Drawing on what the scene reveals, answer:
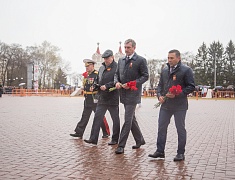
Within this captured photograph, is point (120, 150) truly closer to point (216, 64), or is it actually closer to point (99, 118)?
point (99, 118)

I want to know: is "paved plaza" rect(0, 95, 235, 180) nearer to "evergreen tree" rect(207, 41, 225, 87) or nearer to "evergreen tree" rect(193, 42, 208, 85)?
"evergreen tree" rect(207, 41, 225, 87)

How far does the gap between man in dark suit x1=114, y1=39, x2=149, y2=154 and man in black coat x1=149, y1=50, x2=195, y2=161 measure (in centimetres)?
56

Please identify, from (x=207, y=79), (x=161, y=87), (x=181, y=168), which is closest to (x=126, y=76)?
(x=161, y=87)

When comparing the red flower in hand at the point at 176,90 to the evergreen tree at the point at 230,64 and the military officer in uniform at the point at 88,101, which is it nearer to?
the military officer in uniform at the point at 88,101

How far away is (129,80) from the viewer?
6.57 m

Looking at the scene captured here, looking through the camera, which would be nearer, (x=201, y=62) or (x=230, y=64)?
(x=230, y=64)

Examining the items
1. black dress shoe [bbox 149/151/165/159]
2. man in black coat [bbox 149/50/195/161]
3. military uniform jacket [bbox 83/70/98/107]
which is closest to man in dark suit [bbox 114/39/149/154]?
man in black coat [bbox 149/50/195/161]

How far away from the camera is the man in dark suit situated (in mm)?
6430

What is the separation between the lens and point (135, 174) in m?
4.86

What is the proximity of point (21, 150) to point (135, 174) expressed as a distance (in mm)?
2621

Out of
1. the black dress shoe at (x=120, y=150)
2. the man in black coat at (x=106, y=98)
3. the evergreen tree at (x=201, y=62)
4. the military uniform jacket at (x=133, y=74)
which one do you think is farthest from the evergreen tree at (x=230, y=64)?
the black dress shoe at (x=120, y=150)

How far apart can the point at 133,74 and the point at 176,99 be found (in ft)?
3.38

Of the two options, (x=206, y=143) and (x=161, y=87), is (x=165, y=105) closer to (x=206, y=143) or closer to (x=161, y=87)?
(x=161, y=87)

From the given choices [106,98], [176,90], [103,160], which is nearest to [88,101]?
[106,98]
